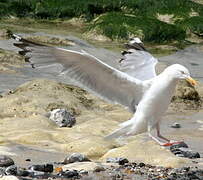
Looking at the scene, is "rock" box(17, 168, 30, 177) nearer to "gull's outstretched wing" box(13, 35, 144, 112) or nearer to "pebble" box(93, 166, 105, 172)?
"pebble" box(93, 166, 105, 172)

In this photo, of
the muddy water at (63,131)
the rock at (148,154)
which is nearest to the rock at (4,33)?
the muddy water at (63,131)

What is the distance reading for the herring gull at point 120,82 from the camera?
753 cm

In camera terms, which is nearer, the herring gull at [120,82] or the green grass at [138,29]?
the herring gull at [120,82]

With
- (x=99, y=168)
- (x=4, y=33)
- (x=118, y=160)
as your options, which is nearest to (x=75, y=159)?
(x=118, y=160)

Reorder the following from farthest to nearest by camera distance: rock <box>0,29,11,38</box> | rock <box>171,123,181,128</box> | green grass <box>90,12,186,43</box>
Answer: green grass <box>90,12,186,43</box> → rock <box>0,29,11,38</box> → rock <box>171,123,181,128</box>

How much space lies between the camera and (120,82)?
7.93 meters

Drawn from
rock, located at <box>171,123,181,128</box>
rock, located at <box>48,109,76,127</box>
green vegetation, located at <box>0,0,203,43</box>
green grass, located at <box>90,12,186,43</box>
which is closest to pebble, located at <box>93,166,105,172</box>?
rock, located at <box>48,109,76,127</box>

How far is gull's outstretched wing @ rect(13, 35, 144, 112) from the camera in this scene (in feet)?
24.6

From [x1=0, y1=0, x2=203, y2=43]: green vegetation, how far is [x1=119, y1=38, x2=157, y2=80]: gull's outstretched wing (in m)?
12.6

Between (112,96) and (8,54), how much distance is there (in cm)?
778

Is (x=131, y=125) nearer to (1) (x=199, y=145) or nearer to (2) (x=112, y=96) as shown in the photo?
(2) (x=112, y=96)

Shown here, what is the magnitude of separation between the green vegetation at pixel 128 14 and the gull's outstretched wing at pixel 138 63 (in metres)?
12.6

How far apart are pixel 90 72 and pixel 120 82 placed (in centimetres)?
40

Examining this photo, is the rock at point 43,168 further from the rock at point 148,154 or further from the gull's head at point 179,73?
the gull's head at point 179,73
